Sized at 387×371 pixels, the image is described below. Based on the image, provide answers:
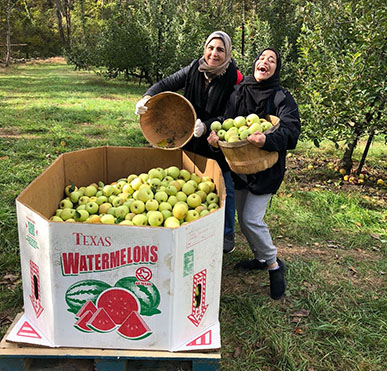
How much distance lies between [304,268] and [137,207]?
2.00 m

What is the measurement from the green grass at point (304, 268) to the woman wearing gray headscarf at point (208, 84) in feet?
3.78

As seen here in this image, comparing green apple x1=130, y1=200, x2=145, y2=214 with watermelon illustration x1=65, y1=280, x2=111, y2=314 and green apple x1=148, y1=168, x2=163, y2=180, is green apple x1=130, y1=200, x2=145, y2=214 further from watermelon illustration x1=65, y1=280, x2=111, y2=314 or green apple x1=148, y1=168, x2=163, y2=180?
watermelon illustration x1=65, y1=280, x2=111, y2=314

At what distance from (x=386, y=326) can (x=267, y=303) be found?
0.90 metres

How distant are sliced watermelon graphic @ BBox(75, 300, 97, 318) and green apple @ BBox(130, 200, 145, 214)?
698 millimetres

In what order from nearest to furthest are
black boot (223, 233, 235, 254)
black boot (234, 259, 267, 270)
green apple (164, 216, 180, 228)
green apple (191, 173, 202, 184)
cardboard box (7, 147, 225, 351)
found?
1. cardboard box (7, 147, 225, 351)
2. green apple (164, 216, 180, 228)
3. green apple (191, 173, 202, 184)
4. black boot (234, 259, 267, 270)
5. black boot (223, 233, 235, 254)


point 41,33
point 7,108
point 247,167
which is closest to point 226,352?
point 247,167

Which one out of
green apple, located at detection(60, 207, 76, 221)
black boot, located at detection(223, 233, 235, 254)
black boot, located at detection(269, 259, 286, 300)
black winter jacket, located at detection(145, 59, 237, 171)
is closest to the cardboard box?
green apple, located at detection(60, 207, 76, 221)

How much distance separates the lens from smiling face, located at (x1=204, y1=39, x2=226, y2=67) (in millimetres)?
3072

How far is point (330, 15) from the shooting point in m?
6.00

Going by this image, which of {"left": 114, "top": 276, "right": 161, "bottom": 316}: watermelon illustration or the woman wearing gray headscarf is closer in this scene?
{"left": 114, "top": 276, "right": 161, "bottom": 316}: watermelon illustration

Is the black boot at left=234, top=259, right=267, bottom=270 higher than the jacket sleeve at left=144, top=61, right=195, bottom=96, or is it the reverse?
the jacket sleeve at left=144, top=61, right=195, bottom=96

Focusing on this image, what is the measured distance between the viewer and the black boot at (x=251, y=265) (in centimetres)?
365

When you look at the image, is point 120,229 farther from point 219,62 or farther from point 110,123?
point 110,123

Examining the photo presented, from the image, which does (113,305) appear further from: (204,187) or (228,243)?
(228,243)
